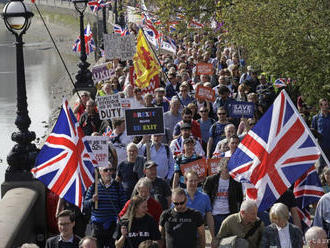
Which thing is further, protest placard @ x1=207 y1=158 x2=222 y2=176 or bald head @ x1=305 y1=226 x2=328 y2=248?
protest placard @ x1=207 y1=158 x2=222 y2=176

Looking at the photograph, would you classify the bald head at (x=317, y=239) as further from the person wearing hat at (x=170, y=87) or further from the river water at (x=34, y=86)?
the river water at (x=34, y=86)

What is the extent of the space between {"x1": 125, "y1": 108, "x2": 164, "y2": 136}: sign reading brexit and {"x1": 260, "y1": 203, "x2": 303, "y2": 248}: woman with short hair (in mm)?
3741

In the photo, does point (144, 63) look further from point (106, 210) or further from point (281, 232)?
point (281, 232)

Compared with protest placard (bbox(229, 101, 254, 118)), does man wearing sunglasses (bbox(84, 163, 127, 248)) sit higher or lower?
lower

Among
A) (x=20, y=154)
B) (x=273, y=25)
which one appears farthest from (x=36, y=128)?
(x=20, y=154)

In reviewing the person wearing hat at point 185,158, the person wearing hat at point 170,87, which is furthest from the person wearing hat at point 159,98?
the person wearing hat at point 185,158

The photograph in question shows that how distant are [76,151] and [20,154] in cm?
165

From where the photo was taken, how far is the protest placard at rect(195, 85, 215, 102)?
14281 mm

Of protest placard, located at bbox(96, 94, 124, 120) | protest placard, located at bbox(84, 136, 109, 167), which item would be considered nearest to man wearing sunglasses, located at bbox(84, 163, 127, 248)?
protest placard, located at bbox(84, 136, 109, 167)

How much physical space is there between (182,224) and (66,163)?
181cm

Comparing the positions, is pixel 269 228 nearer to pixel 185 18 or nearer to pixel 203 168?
pixel 203 168

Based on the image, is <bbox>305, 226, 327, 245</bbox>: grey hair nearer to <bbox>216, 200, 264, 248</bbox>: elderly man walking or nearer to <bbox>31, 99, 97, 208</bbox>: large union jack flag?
<bbox>216, 200, 264, 248</bbox>: elderly man walking

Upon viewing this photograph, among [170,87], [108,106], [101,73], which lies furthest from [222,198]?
[101,73]

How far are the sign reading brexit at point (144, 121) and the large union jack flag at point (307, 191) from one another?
255cm
